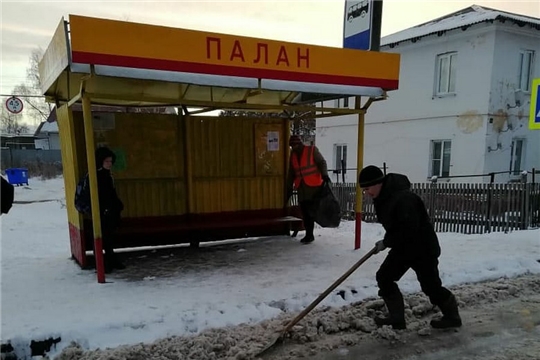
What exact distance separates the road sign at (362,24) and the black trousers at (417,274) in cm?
425

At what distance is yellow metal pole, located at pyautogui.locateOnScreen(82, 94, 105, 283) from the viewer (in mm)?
4539

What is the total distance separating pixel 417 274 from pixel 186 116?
4134 mm

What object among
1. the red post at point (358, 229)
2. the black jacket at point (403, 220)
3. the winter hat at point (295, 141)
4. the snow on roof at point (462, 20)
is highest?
the snow on roof at point (462, 20)

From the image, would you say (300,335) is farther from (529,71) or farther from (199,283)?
(529,71)

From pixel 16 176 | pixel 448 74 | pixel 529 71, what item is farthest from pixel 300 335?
pixel 16 176

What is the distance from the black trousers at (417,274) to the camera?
12.6ft

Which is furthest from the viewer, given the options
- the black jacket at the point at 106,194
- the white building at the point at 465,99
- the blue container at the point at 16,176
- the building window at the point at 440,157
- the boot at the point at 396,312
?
the blue container at the point at 16,176

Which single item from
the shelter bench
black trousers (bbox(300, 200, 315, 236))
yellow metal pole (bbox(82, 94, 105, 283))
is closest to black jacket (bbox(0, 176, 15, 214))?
yellow metal pole (bbox(82, 94, 105, 283))

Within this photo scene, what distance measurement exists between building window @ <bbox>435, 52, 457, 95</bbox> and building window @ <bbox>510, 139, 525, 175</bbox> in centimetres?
290

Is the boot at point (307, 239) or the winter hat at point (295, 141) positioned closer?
the winter hat at point (295, 141)

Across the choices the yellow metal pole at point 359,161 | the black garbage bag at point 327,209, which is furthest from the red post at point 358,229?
the black garbage bag at point 327,209

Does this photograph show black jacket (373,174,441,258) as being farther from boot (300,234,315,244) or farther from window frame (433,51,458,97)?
window frame (433,51,458,97)

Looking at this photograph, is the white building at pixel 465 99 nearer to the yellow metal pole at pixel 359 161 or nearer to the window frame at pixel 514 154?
the window frame at pixel 514 154

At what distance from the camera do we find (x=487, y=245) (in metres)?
6.93
